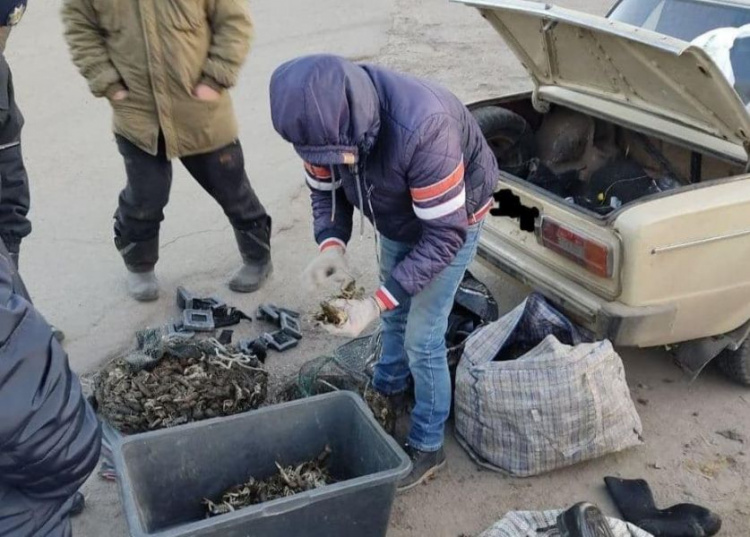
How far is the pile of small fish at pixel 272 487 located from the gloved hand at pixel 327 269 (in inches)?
Result: 25.2

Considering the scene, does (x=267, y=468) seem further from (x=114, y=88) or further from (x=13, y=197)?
(x=114, y=88)

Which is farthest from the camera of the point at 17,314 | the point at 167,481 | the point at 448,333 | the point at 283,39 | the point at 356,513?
the point at 283,39

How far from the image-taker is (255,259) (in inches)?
182

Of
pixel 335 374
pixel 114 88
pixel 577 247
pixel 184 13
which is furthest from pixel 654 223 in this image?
pixel 114 88

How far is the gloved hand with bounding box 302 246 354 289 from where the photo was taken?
9.61 feet

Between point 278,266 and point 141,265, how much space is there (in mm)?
808

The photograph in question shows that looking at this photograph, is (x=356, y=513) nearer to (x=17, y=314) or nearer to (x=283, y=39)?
(x=17, y=314)

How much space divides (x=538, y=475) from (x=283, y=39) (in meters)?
7.47

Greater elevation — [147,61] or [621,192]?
[147,61]

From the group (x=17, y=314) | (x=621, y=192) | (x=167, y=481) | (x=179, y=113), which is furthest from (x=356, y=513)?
(x=621, y=192)

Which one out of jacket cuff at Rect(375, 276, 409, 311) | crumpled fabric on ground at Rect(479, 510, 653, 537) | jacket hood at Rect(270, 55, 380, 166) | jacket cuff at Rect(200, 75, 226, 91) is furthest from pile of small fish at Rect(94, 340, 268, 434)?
jacket hood at Rect(270, 55, 380, 166)

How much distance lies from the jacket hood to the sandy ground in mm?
1536

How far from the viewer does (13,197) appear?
3.74 metres

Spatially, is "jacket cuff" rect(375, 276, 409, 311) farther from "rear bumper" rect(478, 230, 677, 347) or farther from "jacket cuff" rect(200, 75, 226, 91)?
"jacket cuff" rect(200, 75, 226, 91)
